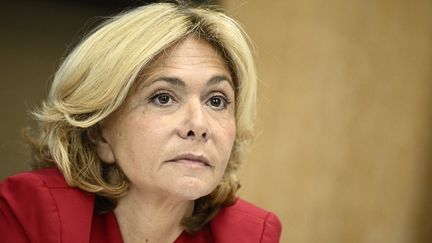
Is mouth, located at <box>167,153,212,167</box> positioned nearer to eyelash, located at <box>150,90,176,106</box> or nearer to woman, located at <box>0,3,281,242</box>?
woman, located at <box>0,3,281,242</box>

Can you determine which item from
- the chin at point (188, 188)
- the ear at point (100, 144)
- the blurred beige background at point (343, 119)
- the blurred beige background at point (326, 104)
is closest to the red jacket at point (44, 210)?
the ear at point (100, 144)

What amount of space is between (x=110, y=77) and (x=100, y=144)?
0.68 ft

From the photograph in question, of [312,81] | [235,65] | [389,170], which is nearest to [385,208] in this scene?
[389,170]

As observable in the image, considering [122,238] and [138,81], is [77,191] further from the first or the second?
[138,81]

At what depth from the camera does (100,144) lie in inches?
51.7

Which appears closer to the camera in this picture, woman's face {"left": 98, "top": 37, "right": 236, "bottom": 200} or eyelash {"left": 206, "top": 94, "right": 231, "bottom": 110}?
woman's face {"left": 98, "top": 37, "right": 236, "bottom": 200}

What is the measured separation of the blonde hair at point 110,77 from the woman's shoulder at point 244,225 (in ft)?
0.18

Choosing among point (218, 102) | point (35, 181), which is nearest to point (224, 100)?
point (218, 102)

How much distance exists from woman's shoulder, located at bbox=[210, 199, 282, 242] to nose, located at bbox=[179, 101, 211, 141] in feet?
1.04

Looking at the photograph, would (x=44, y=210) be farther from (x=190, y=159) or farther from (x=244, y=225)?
(x=244, y=225)

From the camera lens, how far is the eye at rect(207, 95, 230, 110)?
127 cm

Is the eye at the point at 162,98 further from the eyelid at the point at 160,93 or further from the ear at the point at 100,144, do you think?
the ear at the point at 100,144

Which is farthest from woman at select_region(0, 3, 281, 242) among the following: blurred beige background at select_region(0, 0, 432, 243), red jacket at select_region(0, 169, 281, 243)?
A: blurred beige background at select_region(0, 0, 432, 243)

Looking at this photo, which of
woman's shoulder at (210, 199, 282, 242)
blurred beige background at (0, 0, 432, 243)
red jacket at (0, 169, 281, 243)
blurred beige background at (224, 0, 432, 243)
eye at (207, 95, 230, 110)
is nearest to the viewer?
red jacket at (0, 169, 281, 243)
